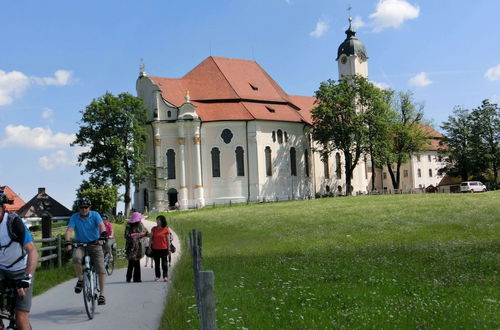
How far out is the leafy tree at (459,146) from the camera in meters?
79.2

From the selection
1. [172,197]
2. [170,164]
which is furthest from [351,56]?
[172,197]

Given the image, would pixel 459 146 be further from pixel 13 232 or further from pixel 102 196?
pixel 13 232

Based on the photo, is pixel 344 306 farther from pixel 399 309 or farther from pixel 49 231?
pixel 49 231

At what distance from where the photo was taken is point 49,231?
20.0 metres

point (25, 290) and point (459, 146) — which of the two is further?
point (459, 146)

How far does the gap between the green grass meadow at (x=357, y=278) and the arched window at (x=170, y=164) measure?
35933 mm

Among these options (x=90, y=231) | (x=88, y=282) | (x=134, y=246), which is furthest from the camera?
(x=134, y=246)

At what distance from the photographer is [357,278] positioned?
13000 millimetres

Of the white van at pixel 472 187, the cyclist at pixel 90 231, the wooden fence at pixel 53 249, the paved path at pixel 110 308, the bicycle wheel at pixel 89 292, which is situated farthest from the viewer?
the white van at pixel 472 187

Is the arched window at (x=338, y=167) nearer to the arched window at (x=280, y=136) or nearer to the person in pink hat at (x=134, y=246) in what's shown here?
the arched window at (x=280, y=136)

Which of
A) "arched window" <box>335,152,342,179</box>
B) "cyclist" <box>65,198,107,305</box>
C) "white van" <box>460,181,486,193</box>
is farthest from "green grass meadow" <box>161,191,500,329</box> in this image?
"arched window" <box>335,152,342,179</box>

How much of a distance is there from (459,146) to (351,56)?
1950 centimetres

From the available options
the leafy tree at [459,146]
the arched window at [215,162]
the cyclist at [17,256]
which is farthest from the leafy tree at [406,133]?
the cyclist at [17,256]

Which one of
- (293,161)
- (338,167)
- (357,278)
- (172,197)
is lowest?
(357,278)
